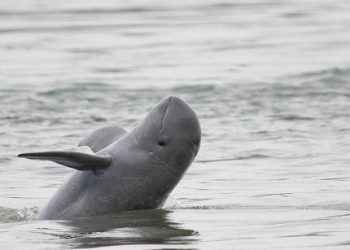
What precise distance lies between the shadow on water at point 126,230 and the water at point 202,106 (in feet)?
0.05

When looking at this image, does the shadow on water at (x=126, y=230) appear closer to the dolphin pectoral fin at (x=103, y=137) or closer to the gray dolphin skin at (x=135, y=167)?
the gray dolphin skin at (x=135, y=167)

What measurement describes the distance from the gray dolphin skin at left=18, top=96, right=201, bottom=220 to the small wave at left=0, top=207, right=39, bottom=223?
0.31 m

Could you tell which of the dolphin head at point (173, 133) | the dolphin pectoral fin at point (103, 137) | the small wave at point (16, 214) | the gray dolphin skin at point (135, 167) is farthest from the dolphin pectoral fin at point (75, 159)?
the small wave at point (16, 214)

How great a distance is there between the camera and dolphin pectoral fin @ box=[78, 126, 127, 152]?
1122cm

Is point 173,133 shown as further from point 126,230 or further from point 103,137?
point 103,137

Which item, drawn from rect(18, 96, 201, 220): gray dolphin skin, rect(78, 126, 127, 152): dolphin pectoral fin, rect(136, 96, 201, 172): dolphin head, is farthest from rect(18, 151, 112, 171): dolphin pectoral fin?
rect(78, 126, 127, 152): dolphin pectoral fin

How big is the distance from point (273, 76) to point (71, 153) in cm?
1112

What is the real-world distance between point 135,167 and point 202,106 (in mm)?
7953

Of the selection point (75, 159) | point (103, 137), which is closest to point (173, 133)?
point (75, 159)

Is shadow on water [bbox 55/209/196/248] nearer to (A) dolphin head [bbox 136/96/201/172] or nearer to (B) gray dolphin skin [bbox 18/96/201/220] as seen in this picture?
(B) gray dolphin skin [bbox 18/96/201/220]

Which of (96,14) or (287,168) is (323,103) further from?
(96,14)

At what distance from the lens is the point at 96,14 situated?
31656 millimetres

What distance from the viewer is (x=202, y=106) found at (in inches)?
728

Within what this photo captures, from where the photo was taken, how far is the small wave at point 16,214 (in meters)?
11.2
